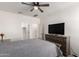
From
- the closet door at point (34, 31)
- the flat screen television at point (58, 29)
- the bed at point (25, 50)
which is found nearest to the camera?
the bed at point (25, 50)

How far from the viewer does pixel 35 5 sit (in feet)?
11.6

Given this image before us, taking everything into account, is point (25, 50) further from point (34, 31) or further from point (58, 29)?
point (34, 31)

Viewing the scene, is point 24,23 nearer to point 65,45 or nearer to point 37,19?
point 37,19

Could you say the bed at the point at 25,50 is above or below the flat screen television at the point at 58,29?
below

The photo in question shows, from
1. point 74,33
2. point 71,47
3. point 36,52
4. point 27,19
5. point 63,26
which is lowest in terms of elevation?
point 71,47

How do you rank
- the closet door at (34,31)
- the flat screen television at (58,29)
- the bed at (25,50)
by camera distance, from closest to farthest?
1. the bed at (25,50)
2. the flat screen television at (58,29)
3. the closet door at (34,31)

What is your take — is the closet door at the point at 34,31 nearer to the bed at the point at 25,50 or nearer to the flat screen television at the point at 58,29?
the flat screen television at the point at 58,29

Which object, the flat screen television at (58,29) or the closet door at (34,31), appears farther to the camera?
the closet door at (34,31)

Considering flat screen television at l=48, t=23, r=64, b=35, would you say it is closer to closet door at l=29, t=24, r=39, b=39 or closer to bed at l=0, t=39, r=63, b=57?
closet door at l=29, t=24, r=39, b=39

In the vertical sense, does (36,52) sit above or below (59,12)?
below

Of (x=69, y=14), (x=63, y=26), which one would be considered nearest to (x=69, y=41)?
(x=63, y=26)

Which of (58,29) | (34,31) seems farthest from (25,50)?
(34,31)

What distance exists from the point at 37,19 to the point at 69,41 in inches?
145

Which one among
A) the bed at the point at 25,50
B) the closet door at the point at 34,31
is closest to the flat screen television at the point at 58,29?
the closet door at the point at 34,31
